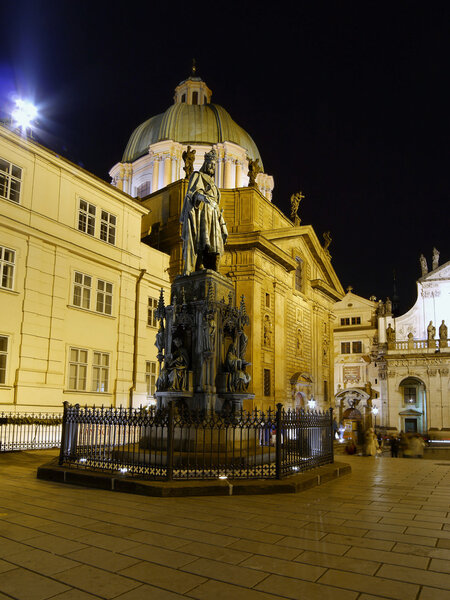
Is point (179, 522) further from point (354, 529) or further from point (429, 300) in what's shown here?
point (429, 300)

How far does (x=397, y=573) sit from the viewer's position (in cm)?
472

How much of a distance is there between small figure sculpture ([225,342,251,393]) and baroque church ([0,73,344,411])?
10.8 m

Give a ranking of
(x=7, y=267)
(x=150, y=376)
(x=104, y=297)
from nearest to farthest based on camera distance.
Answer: (x=7, y=267) → (x=104, y=297) → (x=150, y=376)

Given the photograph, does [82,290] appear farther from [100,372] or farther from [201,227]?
[201,227]

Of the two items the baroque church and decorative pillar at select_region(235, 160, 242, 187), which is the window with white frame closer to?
the baroque church

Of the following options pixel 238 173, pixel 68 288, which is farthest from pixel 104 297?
pixel 238 173

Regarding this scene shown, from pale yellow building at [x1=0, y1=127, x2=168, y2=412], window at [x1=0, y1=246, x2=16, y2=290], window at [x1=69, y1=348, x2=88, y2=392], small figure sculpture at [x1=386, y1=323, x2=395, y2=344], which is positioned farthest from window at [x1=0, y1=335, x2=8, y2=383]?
small figure sculpture at [x1=386, y1=323, x2=395, y2=344]

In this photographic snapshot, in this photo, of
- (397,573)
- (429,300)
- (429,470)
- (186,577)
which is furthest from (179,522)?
(429,300)

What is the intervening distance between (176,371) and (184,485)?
2.89 metres

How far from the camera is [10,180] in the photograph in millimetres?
20203

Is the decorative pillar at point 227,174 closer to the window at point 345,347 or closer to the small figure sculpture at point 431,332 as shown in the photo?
the window at point 345,347

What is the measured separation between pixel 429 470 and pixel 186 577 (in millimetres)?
11999

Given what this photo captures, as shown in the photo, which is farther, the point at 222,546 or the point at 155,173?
the point at 155,173

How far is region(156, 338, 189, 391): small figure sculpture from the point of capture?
1095cm
